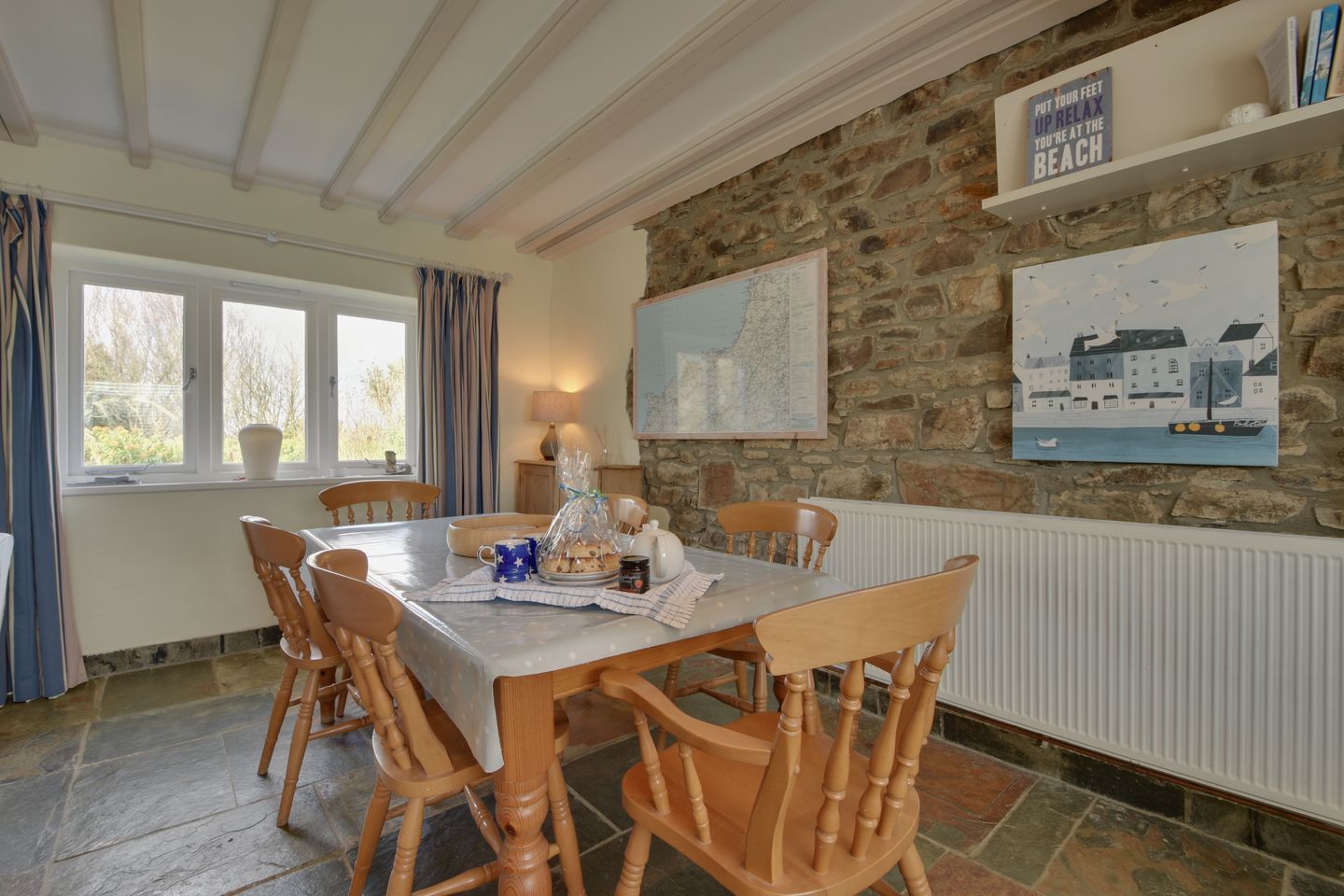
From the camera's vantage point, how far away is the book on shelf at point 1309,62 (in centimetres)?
139

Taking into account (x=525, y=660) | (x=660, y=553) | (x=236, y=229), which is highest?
(x=236, y=229)

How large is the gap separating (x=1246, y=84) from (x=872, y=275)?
3.83 feet

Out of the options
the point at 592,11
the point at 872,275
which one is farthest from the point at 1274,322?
the point at 592,11

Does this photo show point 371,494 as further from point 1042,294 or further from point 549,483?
point 1042,294

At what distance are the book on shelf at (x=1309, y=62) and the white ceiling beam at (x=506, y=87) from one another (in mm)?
1839

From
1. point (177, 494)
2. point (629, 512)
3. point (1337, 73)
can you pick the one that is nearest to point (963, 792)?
point (629, 512)

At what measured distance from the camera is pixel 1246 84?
156cm

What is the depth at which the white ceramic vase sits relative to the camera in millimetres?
3312

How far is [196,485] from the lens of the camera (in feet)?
10.3

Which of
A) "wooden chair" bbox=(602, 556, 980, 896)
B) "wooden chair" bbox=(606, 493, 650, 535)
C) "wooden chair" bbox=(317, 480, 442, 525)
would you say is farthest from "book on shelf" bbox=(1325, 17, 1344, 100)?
"wooden chair" bbox=(317, 480, 442, 525)

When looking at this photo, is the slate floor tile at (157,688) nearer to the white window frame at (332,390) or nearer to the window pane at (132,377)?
the window pane at (132,377)

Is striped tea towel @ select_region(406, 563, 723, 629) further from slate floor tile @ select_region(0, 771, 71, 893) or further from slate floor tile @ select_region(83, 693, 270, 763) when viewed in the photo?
slate floor tile @ select_region(83, 693, 270, 763)

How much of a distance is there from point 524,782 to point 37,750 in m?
2.41

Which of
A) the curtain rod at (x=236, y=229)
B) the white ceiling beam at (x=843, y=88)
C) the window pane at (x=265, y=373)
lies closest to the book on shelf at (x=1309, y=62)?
the white ceiling beam at (x=843, y=88)
